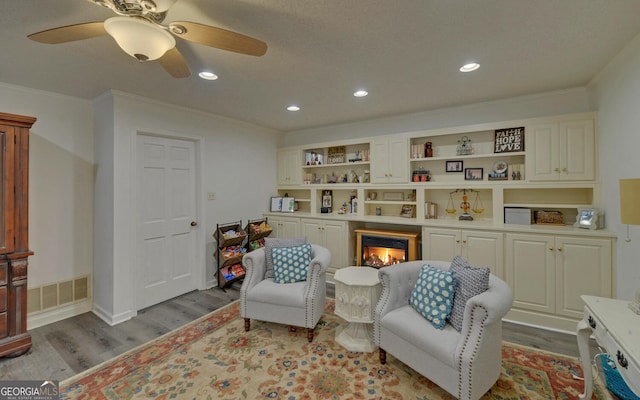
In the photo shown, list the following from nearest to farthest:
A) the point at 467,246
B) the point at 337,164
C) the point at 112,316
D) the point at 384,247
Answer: the point at 112,316 → the point at 467,246 → the point at 384,247 → the point at 337,164

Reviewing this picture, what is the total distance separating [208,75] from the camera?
262 centimetres

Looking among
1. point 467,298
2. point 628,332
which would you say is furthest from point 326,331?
point 628,332

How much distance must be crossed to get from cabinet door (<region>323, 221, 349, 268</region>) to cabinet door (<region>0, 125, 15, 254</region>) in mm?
3411

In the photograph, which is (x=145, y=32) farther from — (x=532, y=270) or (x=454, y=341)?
(x=532, y=270)

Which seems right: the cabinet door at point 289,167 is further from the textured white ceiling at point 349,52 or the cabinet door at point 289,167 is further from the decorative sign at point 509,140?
the decorative sign at point 509,140

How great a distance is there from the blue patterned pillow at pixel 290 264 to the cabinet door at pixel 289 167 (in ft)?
7.27

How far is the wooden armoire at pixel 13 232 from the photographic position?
238 cm

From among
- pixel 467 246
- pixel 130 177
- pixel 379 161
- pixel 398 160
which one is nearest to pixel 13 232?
pixel 130 177

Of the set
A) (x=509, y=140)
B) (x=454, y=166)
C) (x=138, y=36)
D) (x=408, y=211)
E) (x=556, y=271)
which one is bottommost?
(x=556, y=271)

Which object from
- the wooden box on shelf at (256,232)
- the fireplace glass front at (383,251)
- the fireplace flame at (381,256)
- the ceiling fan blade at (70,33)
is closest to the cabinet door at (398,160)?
the fireplace glass front at (383,251)

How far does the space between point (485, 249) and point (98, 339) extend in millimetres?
A: 4145

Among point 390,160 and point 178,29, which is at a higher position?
point 178,29

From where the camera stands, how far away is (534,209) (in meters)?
3.34

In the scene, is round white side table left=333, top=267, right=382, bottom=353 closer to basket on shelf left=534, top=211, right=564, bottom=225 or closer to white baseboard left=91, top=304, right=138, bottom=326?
basket on shelf left=534, top=211, right=564, bottom=225
